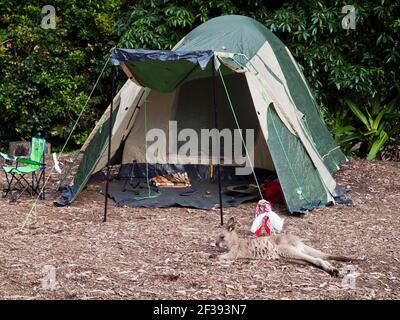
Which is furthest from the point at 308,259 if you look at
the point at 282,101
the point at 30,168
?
the point at 30,168

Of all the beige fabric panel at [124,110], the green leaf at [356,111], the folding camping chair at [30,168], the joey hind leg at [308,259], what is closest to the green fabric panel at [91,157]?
the beige fabric panel at [124,110]

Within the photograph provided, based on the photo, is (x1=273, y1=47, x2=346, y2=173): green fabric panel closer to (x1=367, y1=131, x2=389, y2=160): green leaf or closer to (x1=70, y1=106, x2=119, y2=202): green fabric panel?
(x1=367, y1=131, x2=389, y2=160): green leaf

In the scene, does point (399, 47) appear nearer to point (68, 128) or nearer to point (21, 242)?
point (68, 128)

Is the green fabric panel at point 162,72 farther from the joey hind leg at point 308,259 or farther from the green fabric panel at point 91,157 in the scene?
the joey hind leg at point 308,259

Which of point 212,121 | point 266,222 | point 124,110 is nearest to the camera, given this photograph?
point 266,222

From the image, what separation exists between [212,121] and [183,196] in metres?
1.50

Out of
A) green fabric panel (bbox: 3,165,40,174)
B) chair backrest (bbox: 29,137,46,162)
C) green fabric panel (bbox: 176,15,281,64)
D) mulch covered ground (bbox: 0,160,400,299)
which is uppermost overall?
green fabric panel (bbox: 176,15,281,64)

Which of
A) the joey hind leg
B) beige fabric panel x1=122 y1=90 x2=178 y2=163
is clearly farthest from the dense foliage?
the joey hind leg

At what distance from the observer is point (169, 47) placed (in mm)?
9609

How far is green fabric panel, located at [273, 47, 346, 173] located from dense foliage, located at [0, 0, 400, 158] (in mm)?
900

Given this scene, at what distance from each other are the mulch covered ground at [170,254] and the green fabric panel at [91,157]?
23 centimetres

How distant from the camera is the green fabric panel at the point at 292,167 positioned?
6785 mm

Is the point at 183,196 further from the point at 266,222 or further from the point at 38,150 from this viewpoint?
the point at 266,222

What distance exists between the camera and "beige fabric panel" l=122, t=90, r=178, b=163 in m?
8.47
